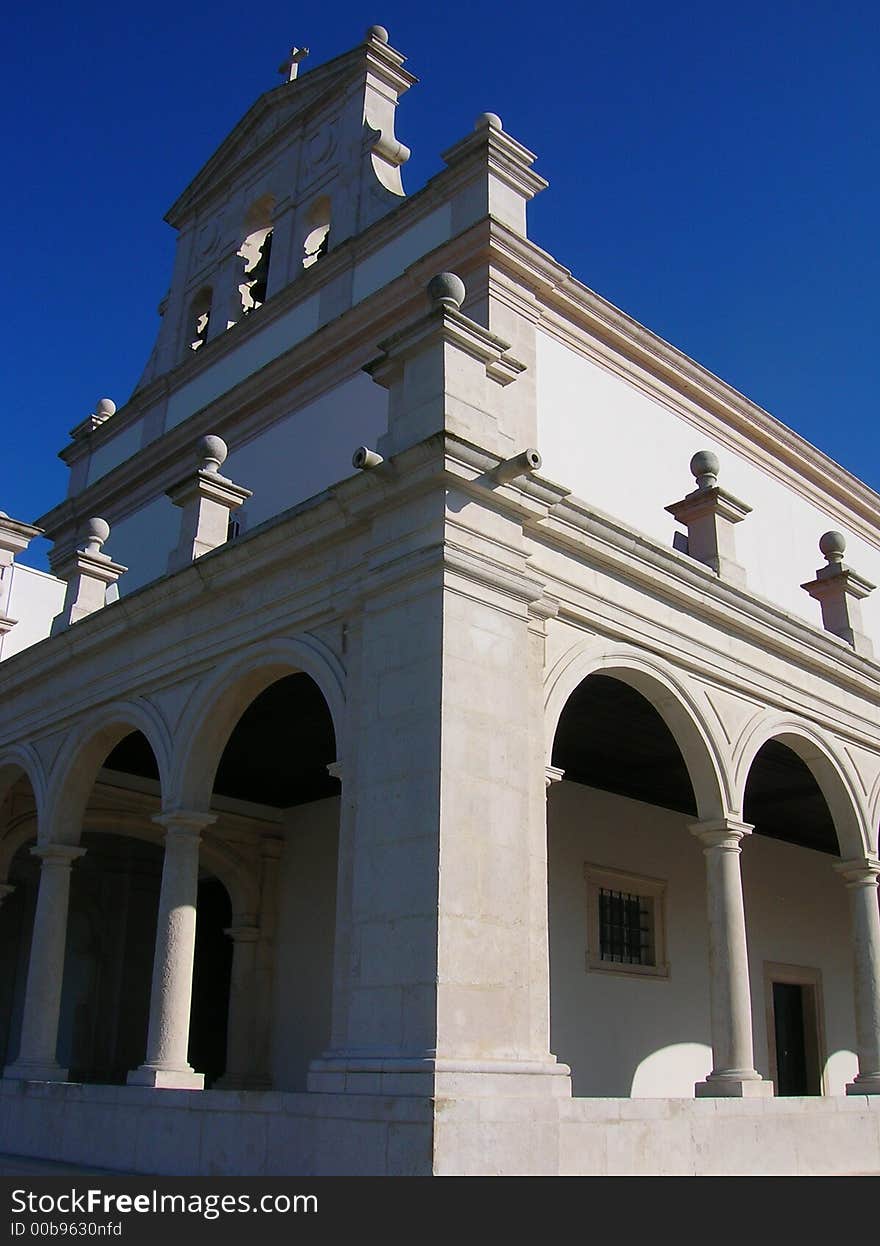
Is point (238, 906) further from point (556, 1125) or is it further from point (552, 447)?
point (556, 1125)

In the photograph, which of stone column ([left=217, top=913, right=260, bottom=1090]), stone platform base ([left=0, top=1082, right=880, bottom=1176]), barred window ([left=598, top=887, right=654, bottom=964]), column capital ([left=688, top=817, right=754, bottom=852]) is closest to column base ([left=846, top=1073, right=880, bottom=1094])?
stone platform base ([left=0, top=1082, right=880, bottom=1176])

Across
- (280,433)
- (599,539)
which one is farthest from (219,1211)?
(280,433)

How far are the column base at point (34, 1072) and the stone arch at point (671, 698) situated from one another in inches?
208

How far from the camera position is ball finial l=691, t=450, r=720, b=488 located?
442 inches

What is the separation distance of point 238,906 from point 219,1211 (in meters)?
7.67

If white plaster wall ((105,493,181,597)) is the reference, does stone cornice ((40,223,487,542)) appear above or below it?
above

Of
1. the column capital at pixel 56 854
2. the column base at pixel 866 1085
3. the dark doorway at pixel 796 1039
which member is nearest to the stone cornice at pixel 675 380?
the dark doorway at pixel 796 1039

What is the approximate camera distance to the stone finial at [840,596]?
12648 millimetres

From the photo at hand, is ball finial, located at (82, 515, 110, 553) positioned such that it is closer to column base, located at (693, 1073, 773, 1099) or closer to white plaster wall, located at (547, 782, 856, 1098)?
white plaster wall, located at (547, 782, 856, 1098)

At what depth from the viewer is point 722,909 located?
9805 millimetres

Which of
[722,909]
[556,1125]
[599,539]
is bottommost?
[556,1125]

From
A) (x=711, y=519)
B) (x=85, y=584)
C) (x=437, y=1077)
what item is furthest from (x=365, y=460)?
(x=85, y=584)

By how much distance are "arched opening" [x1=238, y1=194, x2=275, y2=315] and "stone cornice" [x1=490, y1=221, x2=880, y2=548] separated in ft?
17.2

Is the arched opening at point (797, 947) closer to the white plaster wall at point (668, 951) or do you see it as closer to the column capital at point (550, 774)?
the white plaster wall at point (668, 951)
